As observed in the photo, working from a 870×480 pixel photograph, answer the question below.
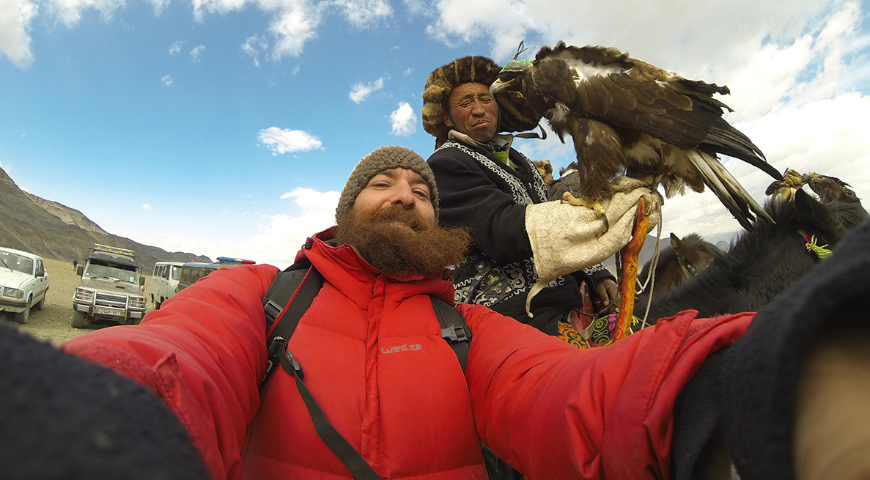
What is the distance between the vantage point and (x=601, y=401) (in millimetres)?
852

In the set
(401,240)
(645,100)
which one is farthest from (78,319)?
(645,100)

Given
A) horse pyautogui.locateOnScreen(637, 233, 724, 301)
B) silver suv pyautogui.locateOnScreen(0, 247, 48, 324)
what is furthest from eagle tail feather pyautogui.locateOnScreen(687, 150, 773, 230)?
silver suv pyautogui.locateOnScreen(0, 247, 48, 324)

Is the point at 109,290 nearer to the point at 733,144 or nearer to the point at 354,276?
the point at 354,276

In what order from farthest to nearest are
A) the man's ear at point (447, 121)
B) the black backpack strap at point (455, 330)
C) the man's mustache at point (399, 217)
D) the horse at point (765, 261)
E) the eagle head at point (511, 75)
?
the man's ear at point (447, 121), the horse at point (765, 261), the eagle head at point (511, 75), the man's mustache at point (399, 217), the black backpack strap at point (455, 330)

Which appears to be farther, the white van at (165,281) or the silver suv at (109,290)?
the white van at (165,281)

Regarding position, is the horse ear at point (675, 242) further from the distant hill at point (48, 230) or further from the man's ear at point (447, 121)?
the distant hill at point (48, 230)

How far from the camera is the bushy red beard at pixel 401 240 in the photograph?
1.81 m

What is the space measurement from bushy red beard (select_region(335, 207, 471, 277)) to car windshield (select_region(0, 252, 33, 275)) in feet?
48.3

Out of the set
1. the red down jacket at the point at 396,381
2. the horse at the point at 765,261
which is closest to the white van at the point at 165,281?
the red down jacket at the point at 396,381

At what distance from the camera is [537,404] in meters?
1.06

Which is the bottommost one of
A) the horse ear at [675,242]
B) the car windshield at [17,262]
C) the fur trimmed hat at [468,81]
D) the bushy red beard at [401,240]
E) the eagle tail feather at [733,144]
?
the car windshield at [17,262]

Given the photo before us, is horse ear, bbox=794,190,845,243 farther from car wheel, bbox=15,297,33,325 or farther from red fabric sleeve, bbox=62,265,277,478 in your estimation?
car wheel, bbox=15,297,33,325

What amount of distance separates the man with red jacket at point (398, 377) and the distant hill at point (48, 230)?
43.9 m

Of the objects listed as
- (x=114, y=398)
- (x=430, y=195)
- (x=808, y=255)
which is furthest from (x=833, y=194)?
(x=114, y=398)
